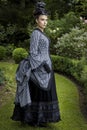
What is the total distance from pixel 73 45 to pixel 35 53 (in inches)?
235

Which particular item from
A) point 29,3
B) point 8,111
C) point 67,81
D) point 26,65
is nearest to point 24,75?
point 26,65

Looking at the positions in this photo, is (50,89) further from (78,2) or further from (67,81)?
(78,2)

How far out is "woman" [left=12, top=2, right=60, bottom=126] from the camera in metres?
6.63

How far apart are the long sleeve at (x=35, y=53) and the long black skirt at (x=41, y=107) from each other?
0.33 m

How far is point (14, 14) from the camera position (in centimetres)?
1828

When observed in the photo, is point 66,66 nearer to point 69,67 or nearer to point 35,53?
point 69,67

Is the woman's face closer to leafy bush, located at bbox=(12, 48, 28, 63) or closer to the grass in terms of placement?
the grass

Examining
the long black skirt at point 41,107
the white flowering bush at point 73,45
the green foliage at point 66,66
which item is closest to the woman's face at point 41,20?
the long black skirt at point 41,107

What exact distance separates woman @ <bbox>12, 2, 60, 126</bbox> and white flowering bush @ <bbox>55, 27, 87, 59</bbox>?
17.9 feet

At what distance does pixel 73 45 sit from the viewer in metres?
12.4

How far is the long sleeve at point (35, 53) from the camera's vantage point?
659cm

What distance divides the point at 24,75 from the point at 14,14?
11976 mm

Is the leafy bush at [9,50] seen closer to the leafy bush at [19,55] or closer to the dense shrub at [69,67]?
the leafy bush at [19,55]

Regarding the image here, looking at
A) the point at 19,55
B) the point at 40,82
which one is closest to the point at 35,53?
the point at 40,82
